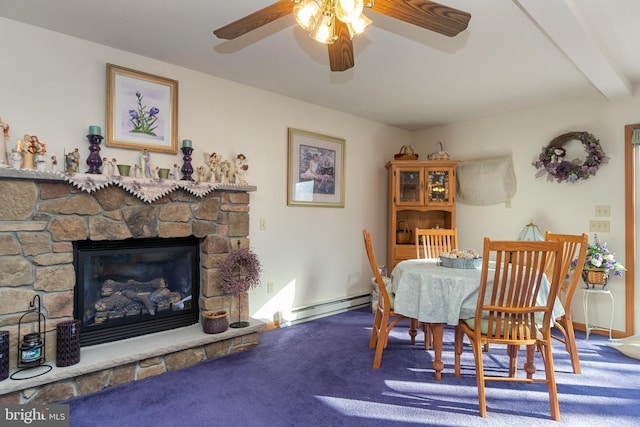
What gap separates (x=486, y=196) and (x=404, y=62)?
2.23 metres

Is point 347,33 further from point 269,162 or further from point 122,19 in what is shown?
point 269,162

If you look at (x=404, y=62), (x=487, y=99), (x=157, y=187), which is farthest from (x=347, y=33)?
(x=487, y=99)

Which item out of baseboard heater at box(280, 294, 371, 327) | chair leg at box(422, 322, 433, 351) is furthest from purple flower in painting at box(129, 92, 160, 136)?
chair leg at box(422, 322, 433, 351)

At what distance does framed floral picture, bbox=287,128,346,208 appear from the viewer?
3822 millimetres

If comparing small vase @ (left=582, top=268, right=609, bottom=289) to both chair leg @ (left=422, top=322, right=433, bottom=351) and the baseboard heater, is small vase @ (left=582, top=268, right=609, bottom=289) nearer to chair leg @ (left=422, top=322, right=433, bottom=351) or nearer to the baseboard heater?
chair leg @ (left=422, top=322, right=433, bottom=351)

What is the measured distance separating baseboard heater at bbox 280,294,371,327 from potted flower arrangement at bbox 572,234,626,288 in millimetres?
2382

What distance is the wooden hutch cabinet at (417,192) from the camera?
4.40 metres

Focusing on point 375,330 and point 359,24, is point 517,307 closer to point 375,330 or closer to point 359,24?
point 375,330

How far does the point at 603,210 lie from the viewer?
351 centimetres

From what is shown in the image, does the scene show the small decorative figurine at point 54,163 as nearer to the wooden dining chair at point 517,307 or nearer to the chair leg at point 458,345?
the wooden dining chair at point 517,307

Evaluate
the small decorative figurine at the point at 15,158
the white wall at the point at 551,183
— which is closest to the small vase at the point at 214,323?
the small decorative figurine at the point at 15,158

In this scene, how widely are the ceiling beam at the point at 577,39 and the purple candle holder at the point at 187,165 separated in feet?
8.14

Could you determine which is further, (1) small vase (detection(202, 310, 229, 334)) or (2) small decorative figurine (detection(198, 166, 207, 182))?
(2) small decorative figurine (detection(198, 166, 207, 182))

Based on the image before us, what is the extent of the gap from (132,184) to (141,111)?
2.24ft
